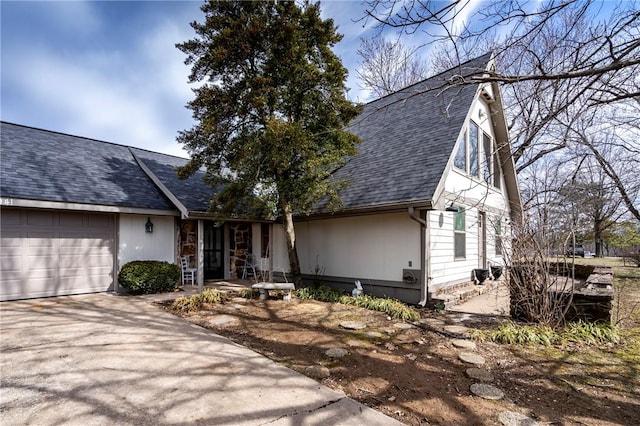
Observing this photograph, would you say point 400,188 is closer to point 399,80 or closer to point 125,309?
point 125,309

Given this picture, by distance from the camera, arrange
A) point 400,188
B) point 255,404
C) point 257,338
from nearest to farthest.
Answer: point 255,404
point 257,338
point 400,188

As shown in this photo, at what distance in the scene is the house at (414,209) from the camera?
24.2ft

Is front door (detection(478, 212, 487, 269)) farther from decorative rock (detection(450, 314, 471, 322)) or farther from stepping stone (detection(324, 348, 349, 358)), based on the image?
stepping stone (detection(324, 348, 349, 358))

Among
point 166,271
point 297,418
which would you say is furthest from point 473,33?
point 166,271

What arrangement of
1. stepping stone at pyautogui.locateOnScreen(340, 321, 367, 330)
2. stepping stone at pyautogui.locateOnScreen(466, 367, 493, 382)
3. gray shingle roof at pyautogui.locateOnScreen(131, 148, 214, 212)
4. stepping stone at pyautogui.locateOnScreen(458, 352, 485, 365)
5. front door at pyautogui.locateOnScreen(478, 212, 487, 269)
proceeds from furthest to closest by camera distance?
front door at pyautogui.locateOnScreen(478, 212, 487, 269), gray shingle roof at pyautogui.locateOnScreen(131, 148, 214, 212), stepping stone at pyautogui.locateOnScreen(340, 321, 367, 330), stepping stone at pyautogui.locateOnScreen(458, 352, 485, 365), stepping stone at pyautogui.locateOnScreen(466, 367, 493, 382)

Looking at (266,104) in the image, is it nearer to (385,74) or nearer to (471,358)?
(471,358)

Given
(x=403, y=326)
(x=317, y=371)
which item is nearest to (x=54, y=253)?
(x=317, y=371)

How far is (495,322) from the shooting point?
19.5 feet

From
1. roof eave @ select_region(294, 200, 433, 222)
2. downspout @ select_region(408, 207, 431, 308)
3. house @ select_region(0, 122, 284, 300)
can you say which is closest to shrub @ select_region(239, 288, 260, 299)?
house @ select_region(0, 122, 284, 300)

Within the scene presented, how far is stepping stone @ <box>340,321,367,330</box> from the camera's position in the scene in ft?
18.4

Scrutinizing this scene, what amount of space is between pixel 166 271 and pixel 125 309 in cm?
202

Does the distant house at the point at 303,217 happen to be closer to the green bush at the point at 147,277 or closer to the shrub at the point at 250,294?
the green bush at the point at 147,277

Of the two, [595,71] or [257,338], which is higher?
[595,71]

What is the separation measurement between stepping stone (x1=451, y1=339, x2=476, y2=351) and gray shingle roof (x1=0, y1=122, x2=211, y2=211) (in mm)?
7003
